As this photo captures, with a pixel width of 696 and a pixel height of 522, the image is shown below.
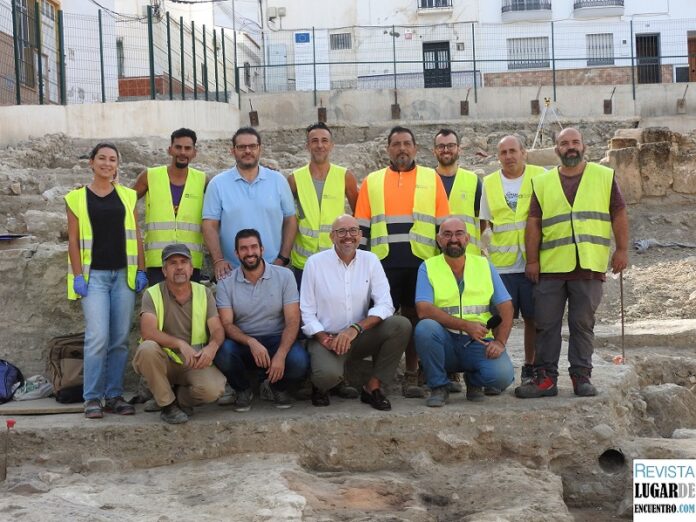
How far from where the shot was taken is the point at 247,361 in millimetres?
5852

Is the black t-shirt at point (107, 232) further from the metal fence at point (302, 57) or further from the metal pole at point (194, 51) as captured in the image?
the metal pole at point (194, 51)

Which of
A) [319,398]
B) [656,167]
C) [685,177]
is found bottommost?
[319,398]

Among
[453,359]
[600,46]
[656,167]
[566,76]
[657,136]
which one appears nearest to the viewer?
[453,359]

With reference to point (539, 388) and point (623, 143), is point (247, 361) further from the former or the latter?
point (623, 143)

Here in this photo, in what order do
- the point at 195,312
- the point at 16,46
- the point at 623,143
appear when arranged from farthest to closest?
the point at 16,46 → the point at 623,143 → the point at 195,312

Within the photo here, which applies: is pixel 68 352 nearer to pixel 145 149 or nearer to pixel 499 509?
pixel 499 509

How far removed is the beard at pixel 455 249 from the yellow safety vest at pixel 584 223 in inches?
25.6

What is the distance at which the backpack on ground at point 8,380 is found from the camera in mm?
6254

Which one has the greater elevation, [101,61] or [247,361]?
[101,61]

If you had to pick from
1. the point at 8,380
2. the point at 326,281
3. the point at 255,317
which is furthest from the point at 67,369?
the point at 326,281

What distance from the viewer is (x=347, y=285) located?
588 cm

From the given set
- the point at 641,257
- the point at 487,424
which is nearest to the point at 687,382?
the point at 487,424

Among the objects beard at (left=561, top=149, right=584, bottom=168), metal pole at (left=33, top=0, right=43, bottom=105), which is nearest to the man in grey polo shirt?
beard at (left=561, top=149, right=584, bottom=168)

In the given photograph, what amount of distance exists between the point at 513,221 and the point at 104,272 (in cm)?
290
